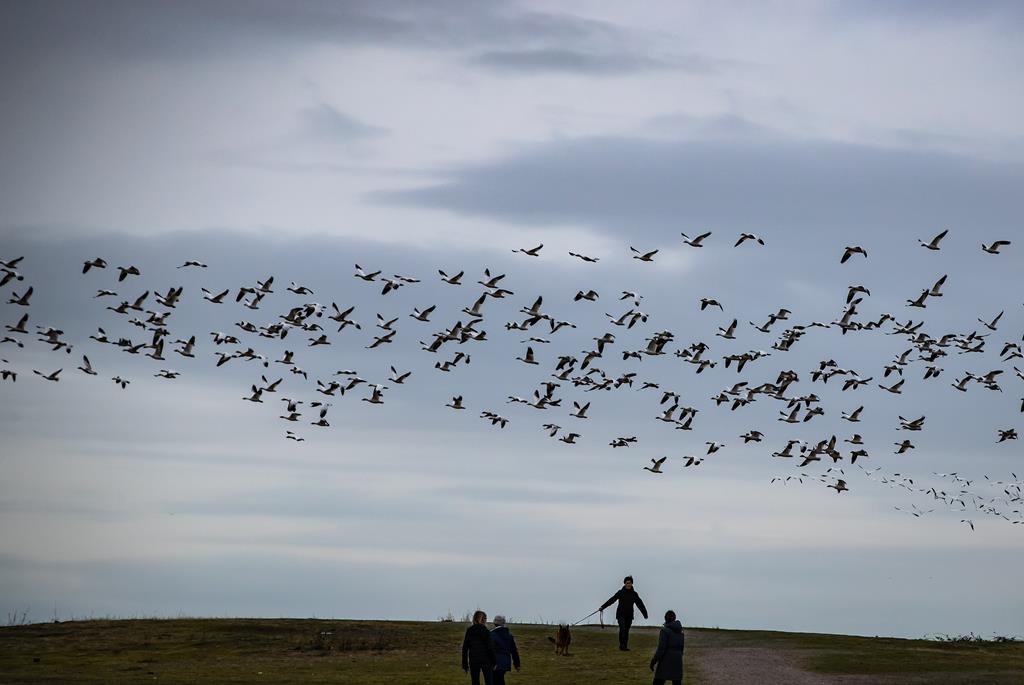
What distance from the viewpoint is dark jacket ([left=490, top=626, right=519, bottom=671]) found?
29406mm

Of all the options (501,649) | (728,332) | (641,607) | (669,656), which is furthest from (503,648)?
(728,332)

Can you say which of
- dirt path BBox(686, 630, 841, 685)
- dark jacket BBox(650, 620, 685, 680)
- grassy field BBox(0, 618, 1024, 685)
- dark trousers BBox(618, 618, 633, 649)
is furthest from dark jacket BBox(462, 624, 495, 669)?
dark trousers BBox(618, 618, 633, 649)

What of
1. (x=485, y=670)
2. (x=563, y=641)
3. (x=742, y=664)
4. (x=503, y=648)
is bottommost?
(x=485, y=670)

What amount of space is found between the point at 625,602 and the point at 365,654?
8.72 metres

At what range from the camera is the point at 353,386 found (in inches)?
2532

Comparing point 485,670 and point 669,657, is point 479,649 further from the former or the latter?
point 669,657

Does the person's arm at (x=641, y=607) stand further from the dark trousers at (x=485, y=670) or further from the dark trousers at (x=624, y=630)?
the dark trousers at (x=485, y=670)

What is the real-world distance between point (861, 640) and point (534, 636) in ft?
36.5

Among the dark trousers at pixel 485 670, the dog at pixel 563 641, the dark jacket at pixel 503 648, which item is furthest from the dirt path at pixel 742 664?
the dark trousers at pixel 485 670

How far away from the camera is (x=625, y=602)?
40.6 m

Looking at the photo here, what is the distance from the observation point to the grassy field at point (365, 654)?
122 feet

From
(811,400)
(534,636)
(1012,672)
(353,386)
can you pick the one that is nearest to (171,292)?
(353,386)

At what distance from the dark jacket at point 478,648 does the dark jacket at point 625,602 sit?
11.5 m

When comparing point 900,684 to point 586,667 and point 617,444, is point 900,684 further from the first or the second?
point 617,444
